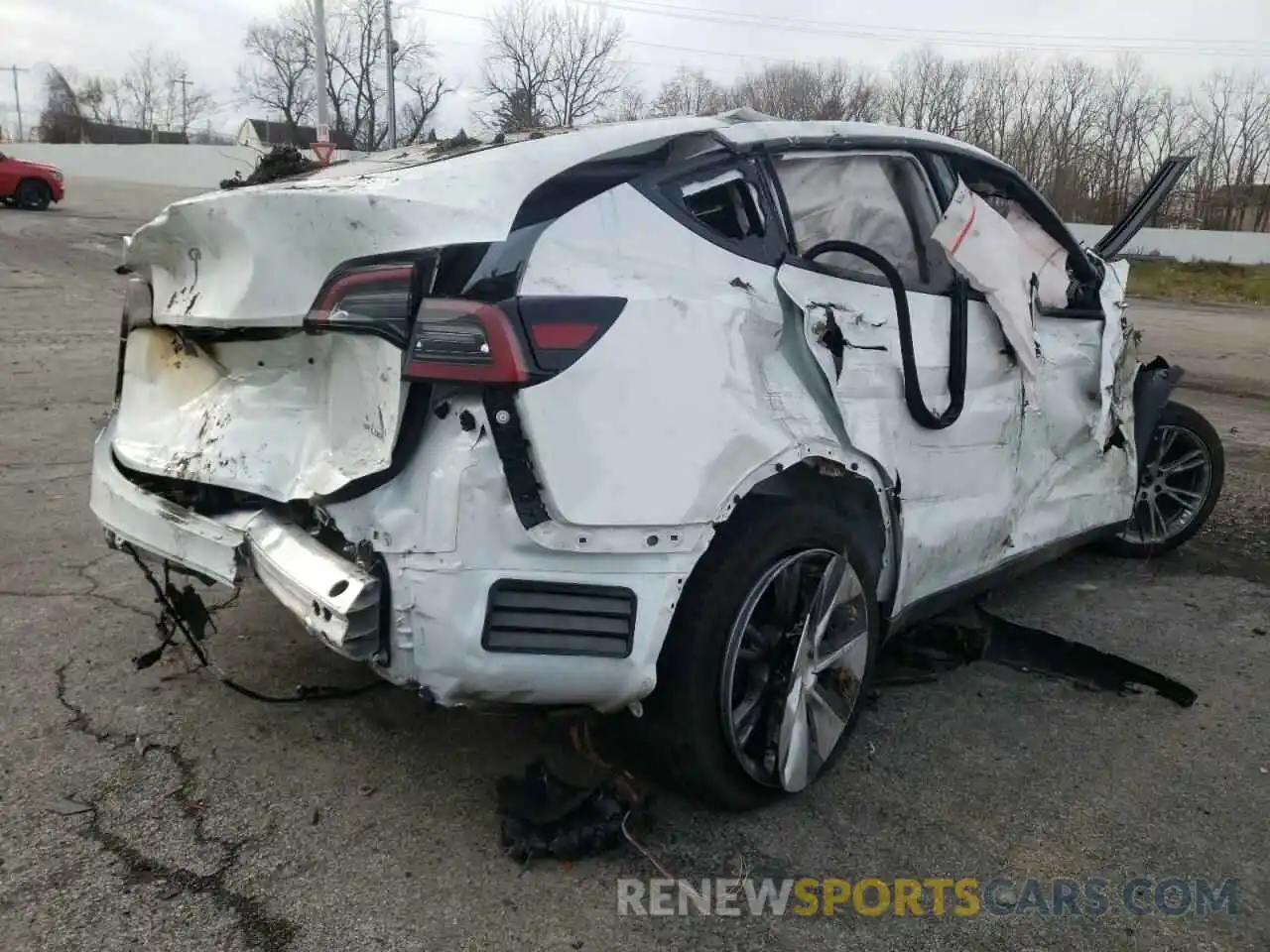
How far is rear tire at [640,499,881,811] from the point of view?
2.48m

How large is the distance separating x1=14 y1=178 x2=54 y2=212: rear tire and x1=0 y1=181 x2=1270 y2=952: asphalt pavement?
72.0ft

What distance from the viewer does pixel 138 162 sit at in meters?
45.0

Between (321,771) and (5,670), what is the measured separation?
132 cm

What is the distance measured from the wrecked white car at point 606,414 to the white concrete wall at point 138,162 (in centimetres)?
4267

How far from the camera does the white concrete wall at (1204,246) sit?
1549 inches

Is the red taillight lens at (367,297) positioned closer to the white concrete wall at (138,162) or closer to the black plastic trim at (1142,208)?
the black plastic trim at (1142,208)

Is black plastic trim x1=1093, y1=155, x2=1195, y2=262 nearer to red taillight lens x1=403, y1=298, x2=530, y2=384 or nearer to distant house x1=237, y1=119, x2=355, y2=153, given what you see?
red taillight lens x1=403, y1=298, x2=530, y2=384

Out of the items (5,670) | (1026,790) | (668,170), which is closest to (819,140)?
(668,170)

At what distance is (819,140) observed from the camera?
3.06 metres

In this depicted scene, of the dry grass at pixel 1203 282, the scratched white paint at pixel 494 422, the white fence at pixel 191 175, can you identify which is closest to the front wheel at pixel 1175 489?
the scratched white paint at pixel 494 422

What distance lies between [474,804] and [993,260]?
2.36 m

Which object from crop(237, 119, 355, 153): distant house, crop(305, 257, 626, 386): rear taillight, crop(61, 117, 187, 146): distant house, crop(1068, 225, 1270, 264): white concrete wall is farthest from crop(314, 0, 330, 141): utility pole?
crop(61, 117, 187, 146): distant house

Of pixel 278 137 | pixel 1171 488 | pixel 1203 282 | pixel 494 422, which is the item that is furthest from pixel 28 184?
pixel 1203 282

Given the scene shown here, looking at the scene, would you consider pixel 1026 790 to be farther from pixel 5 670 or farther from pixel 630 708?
pixel 5 670
